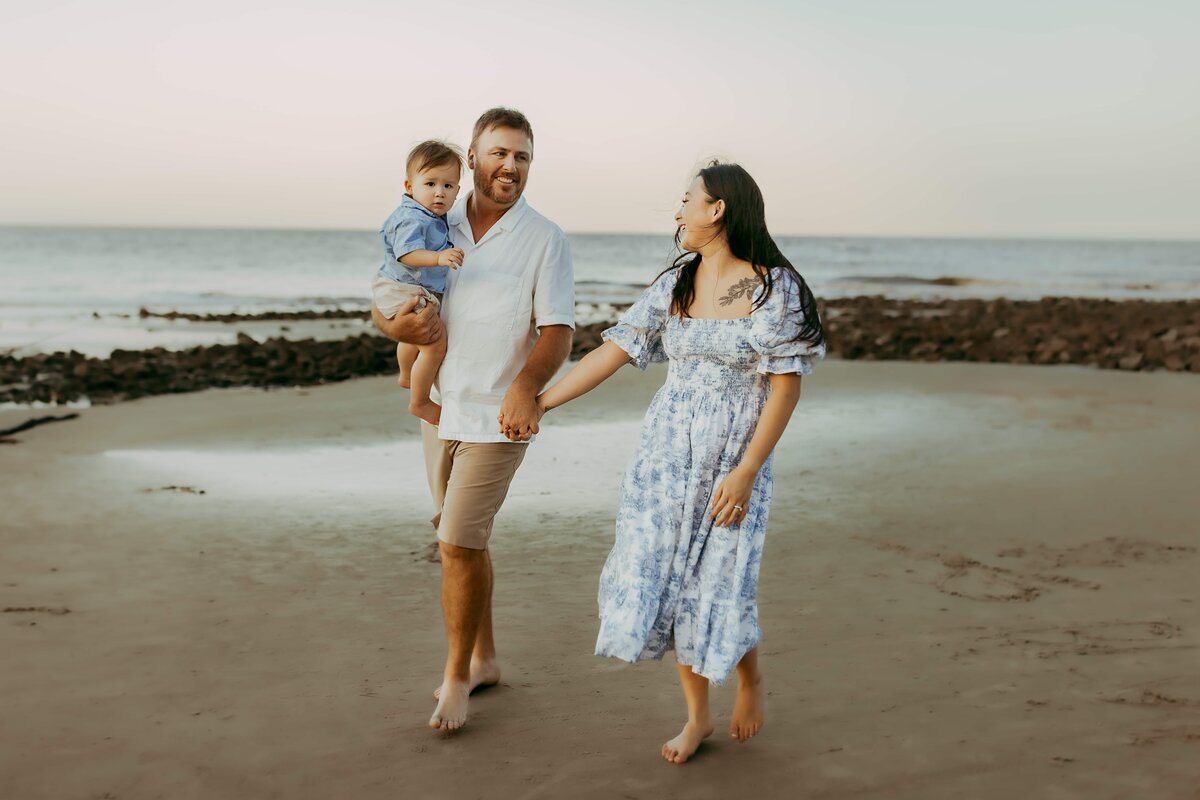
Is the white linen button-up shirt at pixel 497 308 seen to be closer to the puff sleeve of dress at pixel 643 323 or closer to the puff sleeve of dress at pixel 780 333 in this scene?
the puff sleeve of dress at pixel 643 323

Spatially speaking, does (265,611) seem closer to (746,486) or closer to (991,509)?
(746,486)

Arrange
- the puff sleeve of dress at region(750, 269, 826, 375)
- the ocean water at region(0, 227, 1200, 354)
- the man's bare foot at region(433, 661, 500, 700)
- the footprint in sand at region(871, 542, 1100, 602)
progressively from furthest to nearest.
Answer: the ocean water at region(0, 227, 1200, 354)
the footprint in sand at region(871, 542, 1100, 602)
the man's bare foot at region(433, 661, 500, 700)
the puff sleeve of dress at region(750, 269, 826, 375)

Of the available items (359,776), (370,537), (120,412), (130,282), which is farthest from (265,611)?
(130,282)

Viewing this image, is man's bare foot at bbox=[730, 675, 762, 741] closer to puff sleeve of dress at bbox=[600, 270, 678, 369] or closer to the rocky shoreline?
puff sleeve of dress at bbox=[600, 270, 678, 369]

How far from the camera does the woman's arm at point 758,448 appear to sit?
330 centimetres

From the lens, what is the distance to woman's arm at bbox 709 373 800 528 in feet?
10.8

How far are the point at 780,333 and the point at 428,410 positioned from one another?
4.45 ft

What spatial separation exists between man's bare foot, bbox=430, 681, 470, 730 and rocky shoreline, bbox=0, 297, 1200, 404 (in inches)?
339

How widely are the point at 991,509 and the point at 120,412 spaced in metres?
7.71

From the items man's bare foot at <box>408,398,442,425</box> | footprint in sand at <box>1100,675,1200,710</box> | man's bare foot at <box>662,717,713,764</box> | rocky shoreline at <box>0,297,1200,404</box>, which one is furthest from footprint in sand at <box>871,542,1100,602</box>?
rocky shoreline at <box>0,297,1200,404</box>

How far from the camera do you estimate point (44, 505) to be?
6.80 m

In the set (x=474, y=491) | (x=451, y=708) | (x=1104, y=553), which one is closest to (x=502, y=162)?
(x=474, y=491)

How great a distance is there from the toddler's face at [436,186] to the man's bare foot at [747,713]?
1826mm

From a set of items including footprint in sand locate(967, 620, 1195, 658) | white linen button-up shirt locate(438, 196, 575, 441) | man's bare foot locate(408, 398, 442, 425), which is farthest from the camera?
footprint in sand locate(967, 620, 1195, 658)
